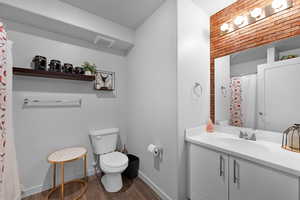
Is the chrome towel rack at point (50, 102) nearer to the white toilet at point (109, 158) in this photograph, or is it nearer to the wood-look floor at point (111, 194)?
the white toilet at point (109, 158)

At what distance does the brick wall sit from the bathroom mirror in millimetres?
68

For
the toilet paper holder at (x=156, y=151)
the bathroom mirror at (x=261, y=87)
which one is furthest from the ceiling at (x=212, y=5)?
the toilet paper holder at (x=156, y=151)

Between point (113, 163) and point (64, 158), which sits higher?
point (64, 158)

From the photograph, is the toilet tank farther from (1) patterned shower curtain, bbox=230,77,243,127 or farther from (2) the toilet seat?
(1) patterned shower curtain, bbox=230,77,243,127

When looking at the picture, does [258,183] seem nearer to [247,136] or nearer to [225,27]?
[247,136]

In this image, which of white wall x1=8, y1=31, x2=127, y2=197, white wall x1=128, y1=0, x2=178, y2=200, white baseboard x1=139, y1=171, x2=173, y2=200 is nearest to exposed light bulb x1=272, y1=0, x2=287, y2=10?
white wall x1=128, y1=0, x2=178, y2=200

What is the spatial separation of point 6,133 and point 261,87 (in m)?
2.46

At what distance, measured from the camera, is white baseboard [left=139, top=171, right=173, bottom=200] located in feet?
4.78

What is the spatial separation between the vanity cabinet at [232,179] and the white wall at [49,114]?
1.52 meters

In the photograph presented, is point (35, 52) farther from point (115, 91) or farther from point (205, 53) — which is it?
point (205, 53)

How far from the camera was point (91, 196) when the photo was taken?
1.54 m

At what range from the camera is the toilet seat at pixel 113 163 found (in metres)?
1.50

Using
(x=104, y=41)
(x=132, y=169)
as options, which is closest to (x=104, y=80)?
(x=104, y=41)

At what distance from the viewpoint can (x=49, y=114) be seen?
5.43 ft
